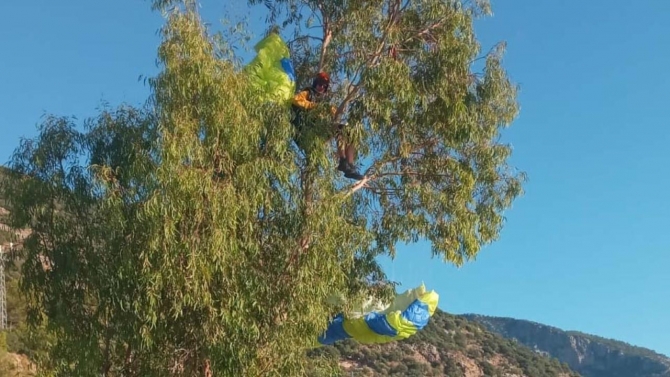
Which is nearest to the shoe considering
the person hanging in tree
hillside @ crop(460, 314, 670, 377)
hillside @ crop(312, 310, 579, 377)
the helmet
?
the person hanging in tree

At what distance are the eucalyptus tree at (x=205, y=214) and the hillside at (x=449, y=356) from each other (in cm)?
3394

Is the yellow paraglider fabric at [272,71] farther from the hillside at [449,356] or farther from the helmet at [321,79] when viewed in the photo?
the hillside at [449,356]

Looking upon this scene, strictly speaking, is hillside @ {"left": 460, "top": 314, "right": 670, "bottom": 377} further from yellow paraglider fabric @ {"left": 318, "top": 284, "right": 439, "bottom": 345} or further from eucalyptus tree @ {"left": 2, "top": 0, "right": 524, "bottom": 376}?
eucalyptus tree @ {"left": 2, "top": 0, "right": 524, "bottom": 376}

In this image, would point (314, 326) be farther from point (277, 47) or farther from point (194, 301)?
point (277, 47)

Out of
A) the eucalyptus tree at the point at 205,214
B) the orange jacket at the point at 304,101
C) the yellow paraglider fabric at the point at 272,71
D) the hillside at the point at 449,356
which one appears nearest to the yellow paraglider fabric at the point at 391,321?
the eucalyptus tree at the point at 205,214

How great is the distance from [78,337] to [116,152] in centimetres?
178

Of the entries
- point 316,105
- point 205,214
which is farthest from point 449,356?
point 205,214

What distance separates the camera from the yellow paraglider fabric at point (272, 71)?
8.66 metres

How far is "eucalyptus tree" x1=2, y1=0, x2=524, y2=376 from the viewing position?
738 centimetres

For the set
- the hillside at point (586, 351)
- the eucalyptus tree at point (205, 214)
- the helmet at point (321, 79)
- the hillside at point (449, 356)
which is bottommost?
the eucalyptus tree at point (205, 214)

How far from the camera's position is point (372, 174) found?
9.86 meters

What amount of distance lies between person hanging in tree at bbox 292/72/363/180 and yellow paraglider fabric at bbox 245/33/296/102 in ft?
0.45

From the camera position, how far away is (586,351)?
134875 millimetres

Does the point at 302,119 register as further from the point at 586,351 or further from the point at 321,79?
the point at 586,351
